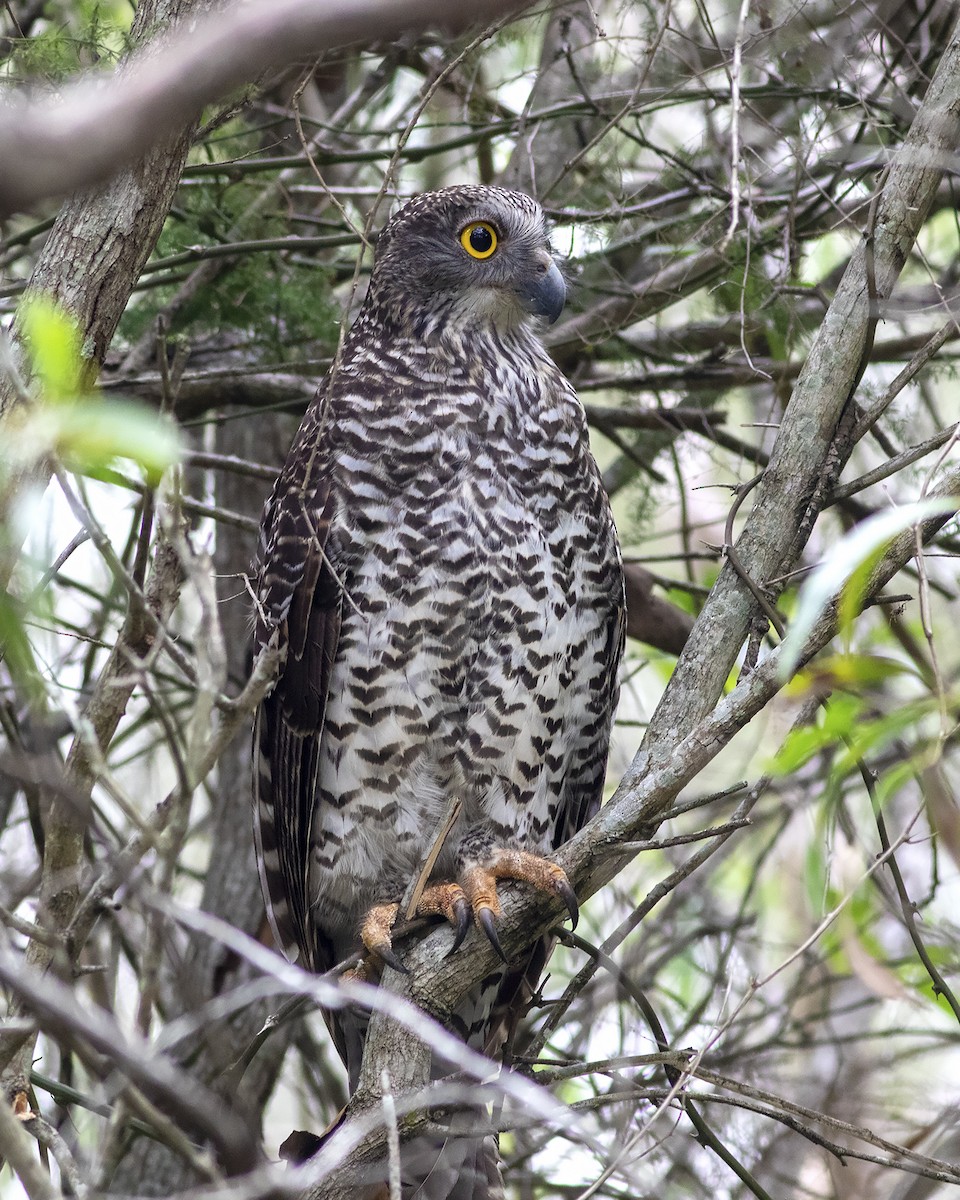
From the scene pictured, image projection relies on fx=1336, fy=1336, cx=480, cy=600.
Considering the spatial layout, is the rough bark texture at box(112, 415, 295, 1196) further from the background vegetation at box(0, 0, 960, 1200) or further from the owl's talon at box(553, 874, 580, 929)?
the owl's talon at box(553, 874, 580, 929)

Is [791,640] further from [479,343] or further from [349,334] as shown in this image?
[349,334]

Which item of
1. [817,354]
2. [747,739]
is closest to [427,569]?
[817,354]

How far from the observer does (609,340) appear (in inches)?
172

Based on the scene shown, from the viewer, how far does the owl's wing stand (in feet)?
11.3

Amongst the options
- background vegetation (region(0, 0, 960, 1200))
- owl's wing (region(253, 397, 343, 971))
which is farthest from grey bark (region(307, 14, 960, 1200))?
owl's wing (region(253, 397, 343, 971))

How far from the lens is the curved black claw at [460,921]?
2949 mm

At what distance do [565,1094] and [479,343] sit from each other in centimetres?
299

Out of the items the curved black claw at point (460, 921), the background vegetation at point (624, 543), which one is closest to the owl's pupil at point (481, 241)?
the background vegetation at point (624, 543)

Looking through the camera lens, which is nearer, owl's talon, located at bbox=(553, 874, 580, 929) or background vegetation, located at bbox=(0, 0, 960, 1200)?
background vegetation, located at bbox=(0, 0, 960, 1200)

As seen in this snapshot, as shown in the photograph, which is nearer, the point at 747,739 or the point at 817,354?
the point at 817,354

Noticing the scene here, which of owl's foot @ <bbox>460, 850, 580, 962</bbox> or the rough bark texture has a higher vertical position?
the rough bark texture

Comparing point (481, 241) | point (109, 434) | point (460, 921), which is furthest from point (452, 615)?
point (109, 434)

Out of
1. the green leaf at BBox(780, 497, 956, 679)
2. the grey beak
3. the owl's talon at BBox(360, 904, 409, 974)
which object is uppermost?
the grey beak

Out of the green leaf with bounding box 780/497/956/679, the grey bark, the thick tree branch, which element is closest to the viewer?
the thick tree branch
